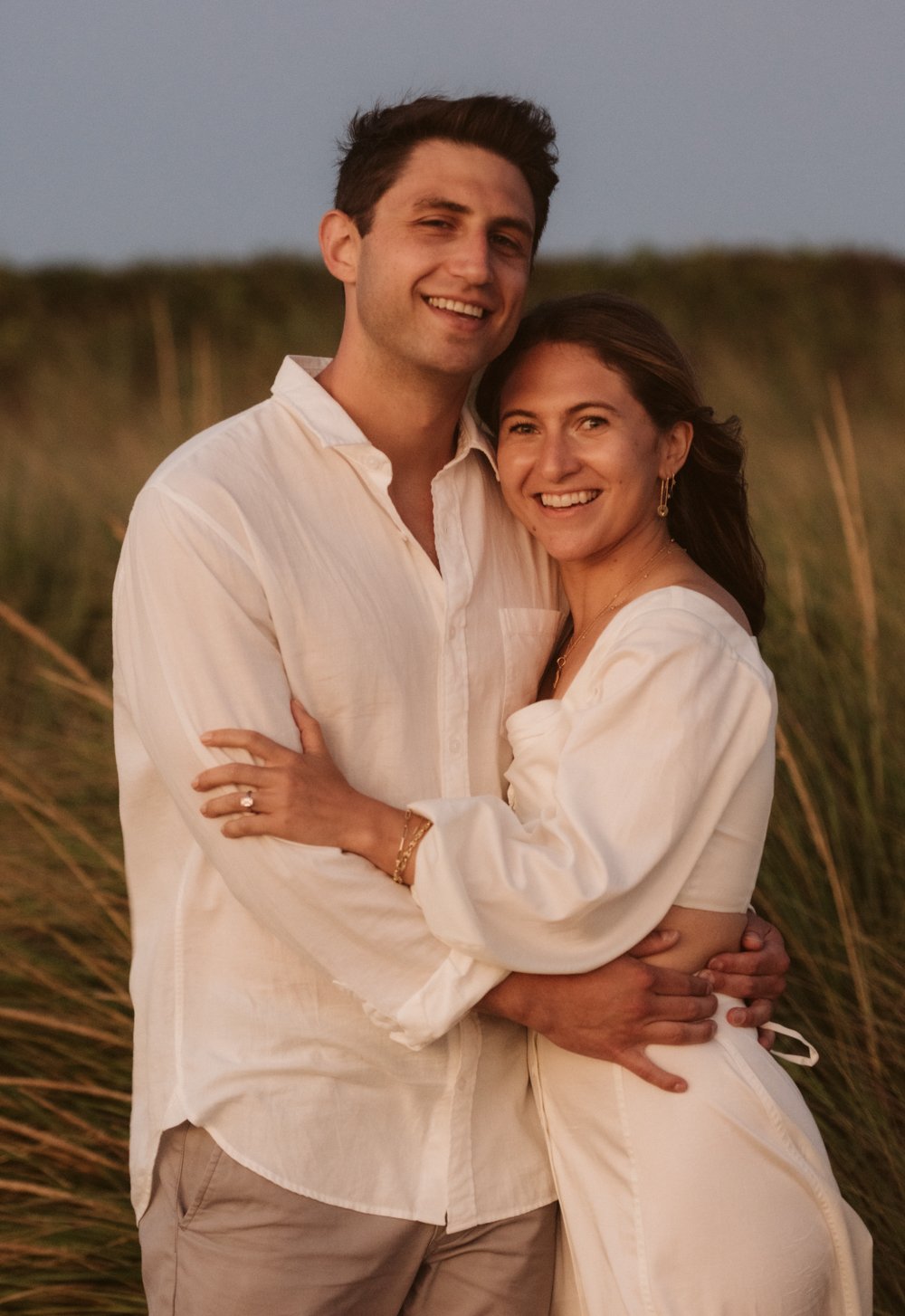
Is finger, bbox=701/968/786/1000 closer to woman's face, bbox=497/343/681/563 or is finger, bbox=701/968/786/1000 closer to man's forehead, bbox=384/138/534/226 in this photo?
woman's face, bbox=497/343/681/563

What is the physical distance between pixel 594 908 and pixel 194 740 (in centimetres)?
68

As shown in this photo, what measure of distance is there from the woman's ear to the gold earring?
10 millimetres

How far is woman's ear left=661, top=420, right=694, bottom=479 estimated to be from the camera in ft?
9.30

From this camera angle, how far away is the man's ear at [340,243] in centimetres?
288

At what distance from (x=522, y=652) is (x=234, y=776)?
2.31 ft

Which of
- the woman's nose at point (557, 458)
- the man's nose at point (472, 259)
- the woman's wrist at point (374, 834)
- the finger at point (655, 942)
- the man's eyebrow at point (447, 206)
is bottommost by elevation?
the finger at point (655, 942)

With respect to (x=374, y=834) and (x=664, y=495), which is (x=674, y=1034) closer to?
(x=374, y=834)

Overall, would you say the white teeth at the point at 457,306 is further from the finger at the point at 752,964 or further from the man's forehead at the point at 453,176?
the finger at the point at 752,964

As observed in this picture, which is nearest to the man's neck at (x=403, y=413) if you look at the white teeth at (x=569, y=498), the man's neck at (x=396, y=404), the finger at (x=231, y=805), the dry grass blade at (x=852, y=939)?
the man's neck at (x=396, y=404)

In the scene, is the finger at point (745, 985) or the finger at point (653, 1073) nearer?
the finger at point (653, 1073)

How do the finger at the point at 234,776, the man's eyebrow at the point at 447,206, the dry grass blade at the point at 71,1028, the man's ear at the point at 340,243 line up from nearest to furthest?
the finger at the point at 234,776 < the man's eyebrow at the point at 447,206 < the man's ear at the point at 340,243 < the dry grass blade at the point at 71,1028

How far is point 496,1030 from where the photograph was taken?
2463mm

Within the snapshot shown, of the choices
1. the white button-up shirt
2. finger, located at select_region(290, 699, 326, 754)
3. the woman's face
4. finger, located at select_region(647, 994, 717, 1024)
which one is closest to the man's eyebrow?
the woman's face

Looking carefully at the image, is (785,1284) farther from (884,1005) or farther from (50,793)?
(50,793)
